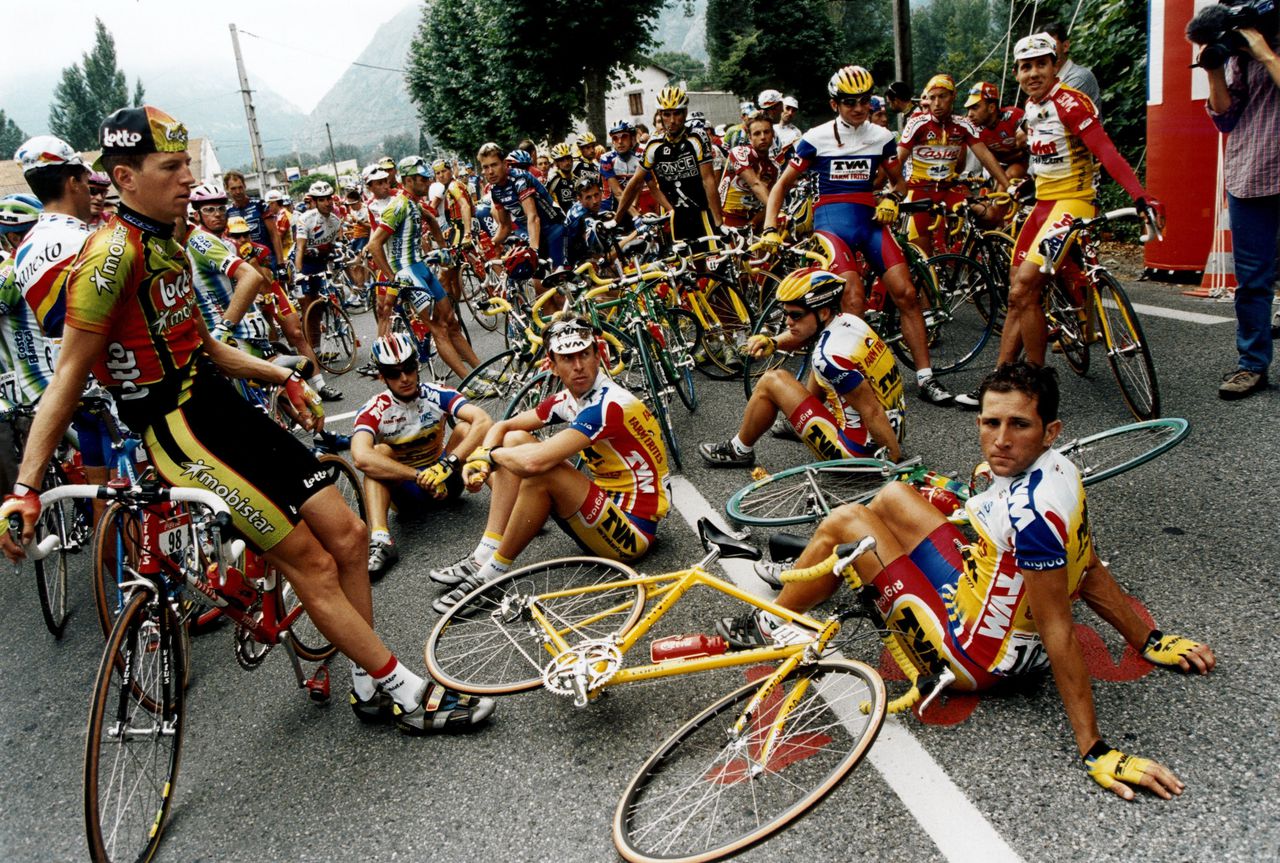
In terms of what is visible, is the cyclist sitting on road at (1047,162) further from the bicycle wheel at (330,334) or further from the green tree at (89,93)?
the green tree at (89,93)

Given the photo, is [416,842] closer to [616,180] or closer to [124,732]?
[124,732]

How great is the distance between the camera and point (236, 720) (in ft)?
12.2

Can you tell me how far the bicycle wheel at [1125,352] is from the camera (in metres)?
4.92

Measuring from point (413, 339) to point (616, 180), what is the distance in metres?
5.18

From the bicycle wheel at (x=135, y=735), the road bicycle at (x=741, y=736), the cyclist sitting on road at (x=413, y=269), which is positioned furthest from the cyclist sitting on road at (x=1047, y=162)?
the cyclist sitting on road at (x=413, y=269)

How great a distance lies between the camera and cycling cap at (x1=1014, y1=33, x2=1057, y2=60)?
5.06 metres

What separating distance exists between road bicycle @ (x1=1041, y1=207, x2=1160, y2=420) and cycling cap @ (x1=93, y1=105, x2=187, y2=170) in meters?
4.66

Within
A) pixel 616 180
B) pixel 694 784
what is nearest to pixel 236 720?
pixel 694 784

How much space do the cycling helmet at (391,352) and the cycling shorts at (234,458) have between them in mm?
2234

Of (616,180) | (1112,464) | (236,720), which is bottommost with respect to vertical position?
(236,720)

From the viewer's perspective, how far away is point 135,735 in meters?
2.95

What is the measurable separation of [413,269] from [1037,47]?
5709 millimetres

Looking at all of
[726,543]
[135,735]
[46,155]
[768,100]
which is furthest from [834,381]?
[768,100]

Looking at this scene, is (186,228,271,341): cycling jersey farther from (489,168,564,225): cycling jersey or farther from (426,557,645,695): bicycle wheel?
(426,557,645,695): bicycle wheel
